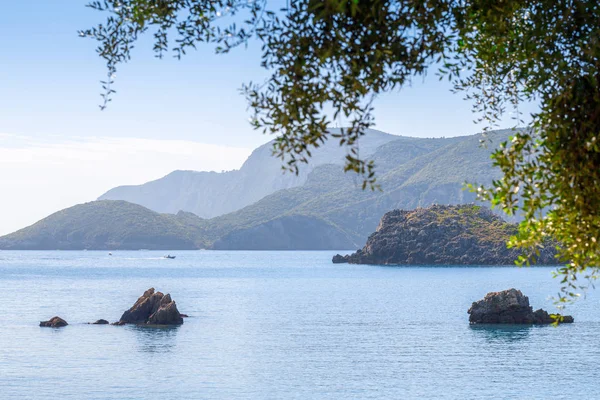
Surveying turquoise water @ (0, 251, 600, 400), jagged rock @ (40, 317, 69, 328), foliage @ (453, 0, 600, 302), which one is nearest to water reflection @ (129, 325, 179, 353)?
turquoise water @ (0, 251, 600, 400)

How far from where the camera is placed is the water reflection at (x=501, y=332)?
275 ft

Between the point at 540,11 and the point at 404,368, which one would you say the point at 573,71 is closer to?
the point at 540,11

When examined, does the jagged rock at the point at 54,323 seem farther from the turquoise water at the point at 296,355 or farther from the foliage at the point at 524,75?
the foliage at the point at 524,75

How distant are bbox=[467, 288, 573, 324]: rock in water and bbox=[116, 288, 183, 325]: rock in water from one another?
35734 millimetres

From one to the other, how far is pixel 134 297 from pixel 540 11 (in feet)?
448

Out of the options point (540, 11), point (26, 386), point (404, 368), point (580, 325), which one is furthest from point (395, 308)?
point (540, 11)

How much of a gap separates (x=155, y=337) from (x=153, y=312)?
7766 mm

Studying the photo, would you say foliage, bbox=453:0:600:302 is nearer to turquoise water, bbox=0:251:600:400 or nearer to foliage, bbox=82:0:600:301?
foliage, bbox=82:0:600:301

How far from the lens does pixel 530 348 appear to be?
77.6 meters

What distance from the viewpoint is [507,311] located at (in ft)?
295

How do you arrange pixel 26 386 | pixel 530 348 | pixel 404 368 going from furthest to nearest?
pixel 530 348
pixel 404 368
pixel 26 386

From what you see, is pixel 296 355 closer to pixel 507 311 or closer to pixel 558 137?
pixel 507 311

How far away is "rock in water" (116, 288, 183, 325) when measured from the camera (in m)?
89.2

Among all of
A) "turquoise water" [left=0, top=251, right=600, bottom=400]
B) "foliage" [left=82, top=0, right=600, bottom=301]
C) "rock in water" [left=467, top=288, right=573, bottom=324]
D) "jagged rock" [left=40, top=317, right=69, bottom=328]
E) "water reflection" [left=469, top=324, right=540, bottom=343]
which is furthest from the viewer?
"jagged rock" [left=40, top=317, right=69, bottom=328]
